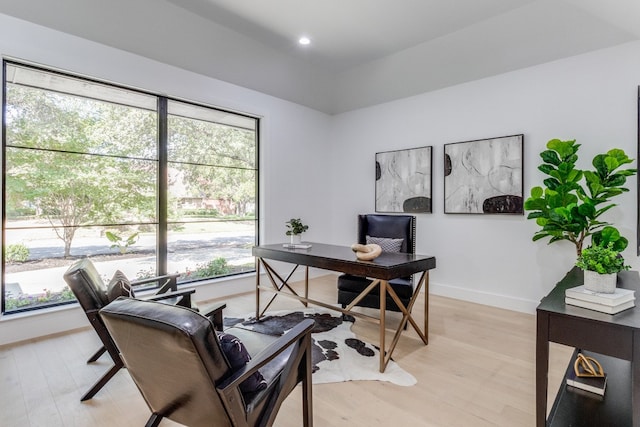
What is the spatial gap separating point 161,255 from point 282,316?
5.42 feet

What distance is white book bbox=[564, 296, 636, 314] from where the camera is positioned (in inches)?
56.7

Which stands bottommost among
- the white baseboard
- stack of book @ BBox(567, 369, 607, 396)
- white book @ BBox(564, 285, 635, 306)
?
the white baseboard

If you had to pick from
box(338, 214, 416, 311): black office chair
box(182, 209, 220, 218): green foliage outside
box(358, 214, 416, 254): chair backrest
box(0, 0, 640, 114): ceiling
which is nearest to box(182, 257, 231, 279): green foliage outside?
box(182, 209, 220, 218): green foliage outside

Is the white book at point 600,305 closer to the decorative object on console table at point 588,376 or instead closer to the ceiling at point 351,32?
the decorative object on console table at point 588,376

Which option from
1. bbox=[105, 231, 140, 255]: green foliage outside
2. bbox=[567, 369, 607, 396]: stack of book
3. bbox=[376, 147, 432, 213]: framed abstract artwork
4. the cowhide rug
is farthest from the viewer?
bbox=[376, 147, 432, 213]: framed abstract artwork

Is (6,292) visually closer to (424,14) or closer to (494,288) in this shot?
(424,14)

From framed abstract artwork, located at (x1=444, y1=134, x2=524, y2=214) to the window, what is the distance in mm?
2828

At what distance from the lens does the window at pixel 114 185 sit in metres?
3.04

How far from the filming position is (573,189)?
122 inches

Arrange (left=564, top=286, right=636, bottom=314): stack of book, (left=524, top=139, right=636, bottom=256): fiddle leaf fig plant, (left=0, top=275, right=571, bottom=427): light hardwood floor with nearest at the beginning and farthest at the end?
(left=564, top=286, right=636, bottom=314): stack of book
(left=0, top=275, right=571, bottom=427): light hardwood floor
(left=524, top=139, right=636, bottom=256): fiddle leaf fig plant

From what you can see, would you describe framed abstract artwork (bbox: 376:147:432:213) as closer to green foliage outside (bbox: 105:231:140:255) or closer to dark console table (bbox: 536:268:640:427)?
dark console table (bbox: 536:268:640:427)

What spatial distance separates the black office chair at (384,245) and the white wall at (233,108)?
153 centimetres

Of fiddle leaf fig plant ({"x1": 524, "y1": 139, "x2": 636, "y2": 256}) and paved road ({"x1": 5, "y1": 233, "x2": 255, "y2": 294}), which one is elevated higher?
fiddle leaf fig plant ({"x1": 524, "y1": 139, "x2": 636, "y2": 256})

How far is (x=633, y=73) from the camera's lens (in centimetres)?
318
